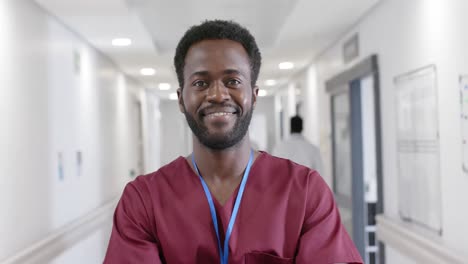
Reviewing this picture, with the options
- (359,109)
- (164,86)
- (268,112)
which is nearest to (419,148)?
(359,109)

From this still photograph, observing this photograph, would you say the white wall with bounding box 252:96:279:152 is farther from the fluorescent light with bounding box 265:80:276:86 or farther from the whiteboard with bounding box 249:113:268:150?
the fluorescent light with bounding box 265:80:276:86

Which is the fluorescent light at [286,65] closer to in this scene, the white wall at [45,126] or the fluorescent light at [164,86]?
the white wall at [45,126]

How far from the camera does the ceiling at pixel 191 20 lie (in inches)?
161

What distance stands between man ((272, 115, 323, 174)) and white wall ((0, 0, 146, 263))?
1777 millimetres

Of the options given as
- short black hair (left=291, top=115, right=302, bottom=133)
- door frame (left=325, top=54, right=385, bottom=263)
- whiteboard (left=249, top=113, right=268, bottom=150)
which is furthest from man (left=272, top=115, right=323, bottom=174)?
whiteboard (left=249, top=113, right=268, bottom=150)

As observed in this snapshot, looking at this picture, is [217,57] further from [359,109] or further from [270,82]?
[270,82]

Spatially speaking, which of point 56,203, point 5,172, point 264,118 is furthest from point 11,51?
point 264,118

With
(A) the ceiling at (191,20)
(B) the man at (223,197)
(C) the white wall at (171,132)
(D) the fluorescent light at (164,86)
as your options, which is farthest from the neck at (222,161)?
A: (C) the white wall at (171,132)

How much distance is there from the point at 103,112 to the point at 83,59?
96 centimetres

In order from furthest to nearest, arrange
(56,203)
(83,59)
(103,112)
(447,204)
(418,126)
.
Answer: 1. (103,112)
2. (83,59)
3. (56,203)
4. (418,126)
5. (447,204)

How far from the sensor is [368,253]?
5.28 metres

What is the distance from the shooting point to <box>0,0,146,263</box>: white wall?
9.96ft

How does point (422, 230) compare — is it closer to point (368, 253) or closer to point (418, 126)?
point (418, 126)

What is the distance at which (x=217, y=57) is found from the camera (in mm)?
1255
